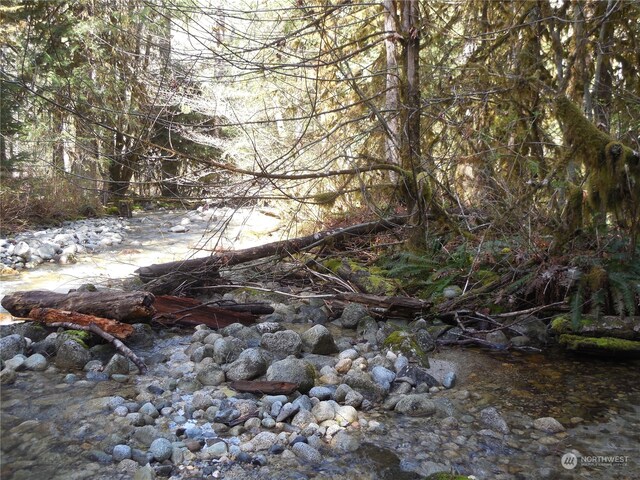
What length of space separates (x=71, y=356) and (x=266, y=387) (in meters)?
1.79

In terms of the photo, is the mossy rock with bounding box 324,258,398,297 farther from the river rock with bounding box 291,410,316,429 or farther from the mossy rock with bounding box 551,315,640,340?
the river rock with bounding box 291,410,316,429

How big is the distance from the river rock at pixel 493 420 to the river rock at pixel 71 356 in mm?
3256

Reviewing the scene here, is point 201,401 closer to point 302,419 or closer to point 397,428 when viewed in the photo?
point 302,419

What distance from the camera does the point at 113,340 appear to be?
174 inches

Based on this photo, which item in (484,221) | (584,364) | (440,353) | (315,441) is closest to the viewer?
(315,441)

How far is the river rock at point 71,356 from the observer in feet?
13.8

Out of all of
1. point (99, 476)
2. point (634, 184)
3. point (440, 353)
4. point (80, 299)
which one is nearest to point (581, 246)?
point (634, 184)

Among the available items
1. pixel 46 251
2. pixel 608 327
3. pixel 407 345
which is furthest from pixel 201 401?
pixel 46 251

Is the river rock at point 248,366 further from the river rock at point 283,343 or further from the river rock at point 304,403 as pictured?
the river rock at point 304,403

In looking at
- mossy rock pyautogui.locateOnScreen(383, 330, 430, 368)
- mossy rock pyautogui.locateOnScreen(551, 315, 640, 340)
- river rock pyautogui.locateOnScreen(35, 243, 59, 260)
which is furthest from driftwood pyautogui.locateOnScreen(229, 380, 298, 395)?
river rock pyautogui.locateOnScreen(35, 243, 59, 260)

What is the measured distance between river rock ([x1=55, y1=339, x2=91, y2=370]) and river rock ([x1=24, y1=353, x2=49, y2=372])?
10 cm

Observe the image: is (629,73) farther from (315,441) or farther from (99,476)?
(99,476)

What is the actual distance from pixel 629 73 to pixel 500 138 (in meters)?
1.98

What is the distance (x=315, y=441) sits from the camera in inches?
122
